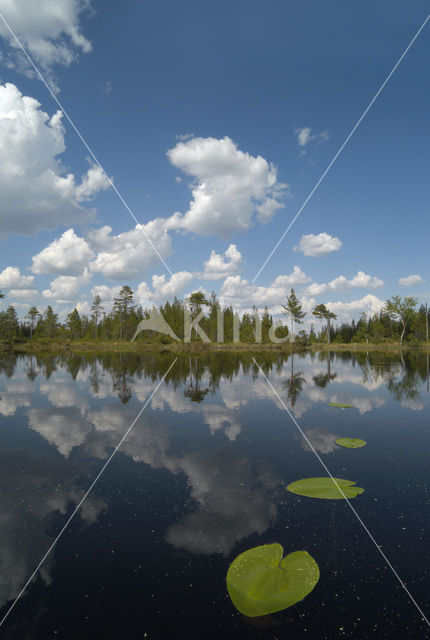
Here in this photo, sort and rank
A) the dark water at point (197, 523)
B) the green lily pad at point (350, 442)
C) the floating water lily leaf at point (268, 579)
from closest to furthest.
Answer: the dark water at point (197, 523) < the floating water lily leaf at point (268, 579) < the green lily pad at point (350, 442)

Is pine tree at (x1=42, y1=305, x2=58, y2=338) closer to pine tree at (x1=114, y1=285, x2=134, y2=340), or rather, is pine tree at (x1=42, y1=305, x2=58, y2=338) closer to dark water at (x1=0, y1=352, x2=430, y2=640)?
pine tree at (x1=114, y1=285, x2=134, y2=340)

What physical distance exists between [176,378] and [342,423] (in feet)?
48.5

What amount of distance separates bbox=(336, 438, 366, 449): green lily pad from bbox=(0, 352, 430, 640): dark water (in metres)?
0.33

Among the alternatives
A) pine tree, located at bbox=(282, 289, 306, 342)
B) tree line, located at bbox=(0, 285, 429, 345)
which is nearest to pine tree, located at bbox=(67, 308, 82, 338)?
tree line, located at bbox=(0, 285, 429, 345)

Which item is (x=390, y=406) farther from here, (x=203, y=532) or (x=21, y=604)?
(x=21, y=604)

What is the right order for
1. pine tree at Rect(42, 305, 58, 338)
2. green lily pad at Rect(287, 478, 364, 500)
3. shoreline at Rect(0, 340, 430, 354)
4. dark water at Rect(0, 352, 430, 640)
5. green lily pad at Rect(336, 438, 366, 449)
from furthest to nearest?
1. pine tree at Rect(42, 305, 58, 338)
2. shoreline at Rect(0, 340, 430, 354)
3. green lily pad at Rect(336, 438, 366, 449)
4. green lily pad at Rect(287, 478, 364, 500)
5. dark water at Rect(0, 352, 430, 640)

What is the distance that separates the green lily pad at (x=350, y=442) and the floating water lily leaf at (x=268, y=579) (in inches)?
217

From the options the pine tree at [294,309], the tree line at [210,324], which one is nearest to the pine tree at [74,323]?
the tree line at [210,324]

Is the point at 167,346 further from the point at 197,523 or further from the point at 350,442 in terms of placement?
the point at 197,523

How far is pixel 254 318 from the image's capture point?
Result: 115m

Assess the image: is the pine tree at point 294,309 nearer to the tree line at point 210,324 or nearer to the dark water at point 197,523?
the tree line at point 210,324

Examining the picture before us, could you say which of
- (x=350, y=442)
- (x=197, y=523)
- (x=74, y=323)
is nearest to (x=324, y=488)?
(x=197, y=523)

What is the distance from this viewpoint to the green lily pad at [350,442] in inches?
387

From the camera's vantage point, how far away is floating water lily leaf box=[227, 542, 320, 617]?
4.13 metres
